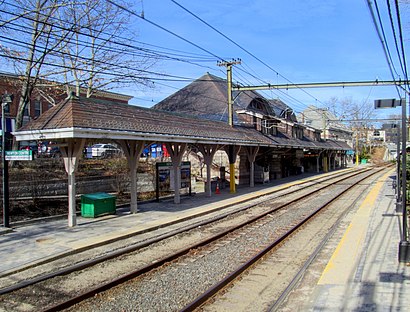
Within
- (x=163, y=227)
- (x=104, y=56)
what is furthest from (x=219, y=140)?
(x=104, y=56)

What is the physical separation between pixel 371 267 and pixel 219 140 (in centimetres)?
1312

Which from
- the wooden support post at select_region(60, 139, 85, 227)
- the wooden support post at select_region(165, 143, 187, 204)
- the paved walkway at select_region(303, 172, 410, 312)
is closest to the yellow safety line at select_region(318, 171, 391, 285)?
the paved walkway at select_region(303, 172, 410, 312)

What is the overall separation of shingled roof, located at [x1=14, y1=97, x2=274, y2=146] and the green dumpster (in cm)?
285

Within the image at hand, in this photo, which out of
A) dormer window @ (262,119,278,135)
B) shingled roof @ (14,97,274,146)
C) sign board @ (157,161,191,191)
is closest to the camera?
shingled roof @ (14,97,274,146)

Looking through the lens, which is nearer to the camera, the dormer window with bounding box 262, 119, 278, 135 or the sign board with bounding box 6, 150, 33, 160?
the sign board with bounding box 6, 150, 33, 160

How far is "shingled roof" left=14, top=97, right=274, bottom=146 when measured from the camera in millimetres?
11664

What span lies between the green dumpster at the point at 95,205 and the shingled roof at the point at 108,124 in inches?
112

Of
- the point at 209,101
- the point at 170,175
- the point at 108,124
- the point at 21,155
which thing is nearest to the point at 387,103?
the point at 108,124

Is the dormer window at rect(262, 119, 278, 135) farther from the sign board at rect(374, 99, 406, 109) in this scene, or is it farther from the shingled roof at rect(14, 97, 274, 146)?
the sign board at rect(374, 99, 406, 109)

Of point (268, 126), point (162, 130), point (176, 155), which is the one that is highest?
point (268, 126)

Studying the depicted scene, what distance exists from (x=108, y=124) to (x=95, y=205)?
3259 millimetres

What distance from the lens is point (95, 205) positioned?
559 inches

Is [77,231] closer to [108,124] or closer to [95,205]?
[95,205]

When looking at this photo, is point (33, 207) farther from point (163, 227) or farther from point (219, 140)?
point (219, 140)
